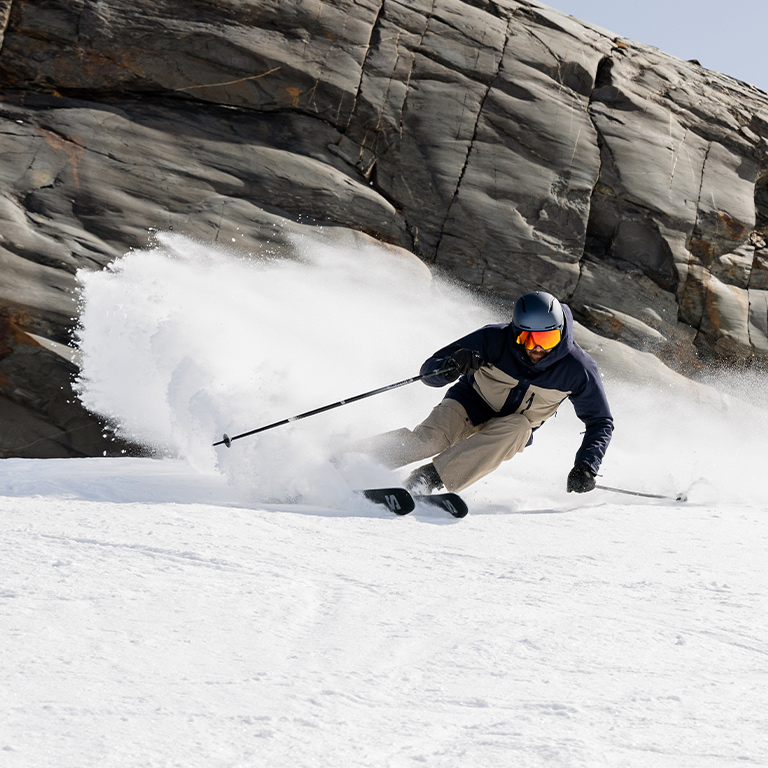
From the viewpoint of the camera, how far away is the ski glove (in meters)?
4.82

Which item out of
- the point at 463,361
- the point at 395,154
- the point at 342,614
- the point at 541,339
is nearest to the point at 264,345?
the point at 463,361

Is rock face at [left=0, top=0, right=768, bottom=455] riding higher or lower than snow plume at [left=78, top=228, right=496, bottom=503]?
higher

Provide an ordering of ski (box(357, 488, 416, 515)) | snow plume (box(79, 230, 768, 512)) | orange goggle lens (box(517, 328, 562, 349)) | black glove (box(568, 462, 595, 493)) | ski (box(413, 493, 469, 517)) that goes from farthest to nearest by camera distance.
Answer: snow plume (box(79, 230, 768, 512)) < black glove (box(568, 462, 595, 493)) < orange goggle lens (box(517, 328, 562, 349)) < ski (box(413, 493, 469, 517)) < ski (box(357, 488, 416, 515))

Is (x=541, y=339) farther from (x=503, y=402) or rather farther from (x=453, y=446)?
(x=453, y=446)

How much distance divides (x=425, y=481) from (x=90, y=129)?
24.6 feet

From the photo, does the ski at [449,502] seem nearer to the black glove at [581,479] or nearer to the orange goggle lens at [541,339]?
the black glove at [581,479]

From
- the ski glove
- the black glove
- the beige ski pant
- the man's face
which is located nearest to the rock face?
the beige ski pant

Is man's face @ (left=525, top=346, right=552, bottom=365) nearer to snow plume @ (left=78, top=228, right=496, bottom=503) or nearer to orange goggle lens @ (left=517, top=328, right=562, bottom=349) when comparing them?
orange goggle lens @ (left=517, top=328, right=562, bottom=349)

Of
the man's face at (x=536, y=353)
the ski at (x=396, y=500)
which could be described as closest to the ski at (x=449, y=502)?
the ski at (x=396, y=500)

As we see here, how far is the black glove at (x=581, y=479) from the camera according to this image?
4.81m

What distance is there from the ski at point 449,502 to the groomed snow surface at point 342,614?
0.38 ft

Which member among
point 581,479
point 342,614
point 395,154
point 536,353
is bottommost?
point 581,479

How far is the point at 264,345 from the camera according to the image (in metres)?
8.06

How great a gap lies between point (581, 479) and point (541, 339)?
3.45 ft
